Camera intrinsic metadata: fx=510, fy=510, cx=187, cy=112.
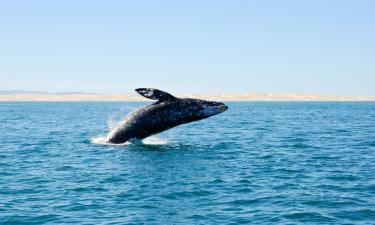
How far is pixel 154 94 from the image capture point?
23.2 meters

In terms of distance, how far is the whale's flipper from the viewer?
2209 centimetres

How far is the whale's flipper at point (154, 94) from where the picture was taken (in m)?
22.1

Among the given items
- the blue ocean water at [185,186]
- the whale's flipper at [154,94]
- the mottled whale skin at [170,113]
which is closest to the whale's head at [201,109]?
the mottled whale skin at [170,113]

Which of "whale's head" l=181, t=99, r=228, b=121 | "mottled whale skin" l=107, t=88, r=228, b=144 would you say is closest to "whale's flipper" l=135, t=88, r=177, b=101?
"mottled whale skin" l=107, t=88, r=228, b=144

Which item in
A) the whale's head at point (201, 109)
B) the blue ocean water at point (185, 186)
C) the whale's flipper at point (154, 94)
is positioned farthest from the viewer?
the whale's head at point (201, 109)

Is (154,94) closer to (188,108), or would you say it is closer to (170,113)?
(170,113)

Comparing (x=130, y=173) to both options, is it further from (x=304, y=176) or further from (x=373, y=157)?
(x=373, y=157)

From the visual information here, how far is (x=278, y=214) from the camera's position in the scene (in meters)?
14.0

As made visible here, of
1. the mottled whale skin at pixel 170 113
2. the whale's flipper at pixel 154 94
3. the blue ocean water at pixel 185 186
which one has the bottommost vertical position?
the blue ocean water at pixel 185 186

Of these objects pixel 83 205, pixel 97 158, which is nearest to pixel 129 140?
pixel 97 158

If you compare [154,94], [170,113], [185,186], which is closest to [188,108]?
[170,113]

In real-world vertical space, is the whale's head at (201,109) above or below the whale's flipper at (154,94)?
below

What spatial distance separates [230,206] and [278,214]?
1.47 meters

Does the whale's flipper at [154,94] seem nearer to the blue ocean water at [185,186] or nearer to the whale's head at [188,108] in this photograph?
the whale's head at [188,108]
